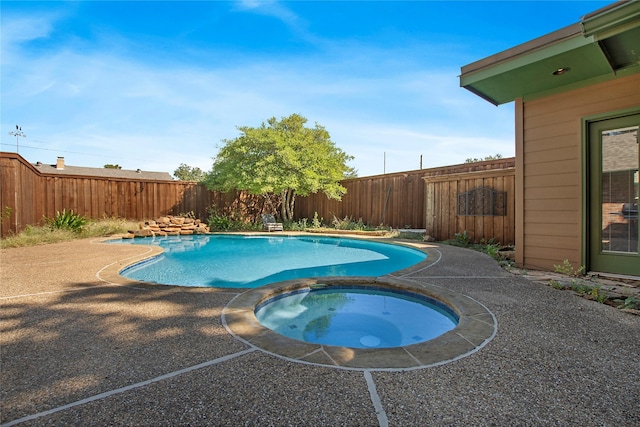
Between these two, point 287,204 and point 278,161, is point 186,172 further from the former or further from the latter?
point 278,161

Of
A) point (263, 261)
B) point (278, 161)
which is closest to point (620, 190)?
point (263, 261)

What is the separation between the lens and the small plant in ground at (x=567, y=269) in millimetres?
3793

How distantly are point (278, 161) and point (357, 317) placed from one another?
25.9 feet

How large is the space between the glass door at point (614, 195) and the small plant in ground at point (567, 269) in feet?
0.66

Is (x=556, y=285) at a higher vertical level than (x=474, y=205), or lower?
lower

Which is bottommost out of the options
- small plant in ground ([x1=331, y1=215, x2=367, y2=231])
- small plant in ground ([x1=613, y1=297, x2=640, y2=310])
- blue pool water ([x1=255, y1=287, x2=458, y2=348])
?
blue pool water ([x1=255, y1=287, x2=458, y2=348])

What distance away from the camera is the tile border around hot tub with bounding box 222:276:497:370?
173cm

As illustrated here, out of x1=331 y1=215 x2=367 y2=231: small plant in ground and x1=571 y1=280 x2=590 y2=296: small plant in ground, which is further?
x1=331 y1=215 x2=367 y2=231: small plant in ground

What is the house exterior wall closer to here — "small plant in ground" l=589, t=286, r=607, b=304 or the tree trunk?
"small plant in ground" l=589, t=286, r=607, b=304

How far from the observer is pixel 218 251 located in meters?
7.23

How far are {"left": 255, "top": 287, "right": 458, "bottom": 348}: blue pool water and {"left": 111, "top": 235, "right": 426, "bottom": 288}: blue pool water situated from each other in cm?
118

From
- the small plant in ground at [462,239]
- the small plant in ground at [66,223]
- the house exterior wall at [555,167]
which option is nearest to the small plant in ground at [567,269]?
the house exterior wall at [555,167]

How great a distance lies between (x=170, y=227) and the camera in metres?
10.3

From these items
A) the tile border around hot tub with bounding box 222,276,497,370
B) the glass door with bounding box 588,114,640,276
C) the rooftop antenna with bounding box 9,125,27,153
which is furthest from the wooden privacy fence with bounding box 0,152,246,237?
the rooftop antenna with bounding box 9,125,27,153
